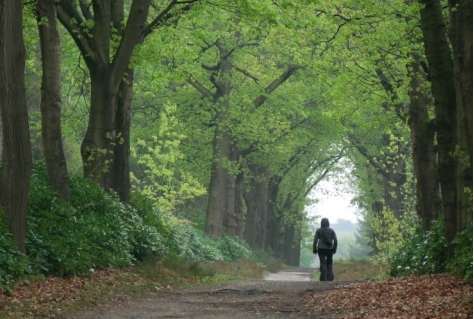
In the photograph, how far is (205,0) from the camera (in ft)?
69.2

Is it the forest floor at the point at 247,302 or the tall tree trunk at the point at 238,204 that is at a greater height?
the tall tree trunk at the point at 238,204

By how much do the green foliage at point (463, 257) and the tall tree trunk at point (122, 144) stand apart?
1010 cm

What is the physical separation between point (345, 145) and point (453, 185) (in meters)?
33.6

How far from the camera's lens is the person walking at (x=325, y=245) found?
71.8 ft

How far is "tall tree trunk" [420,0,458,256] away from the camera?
50.5ft

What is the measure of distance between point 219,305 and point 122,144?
30.7 feet

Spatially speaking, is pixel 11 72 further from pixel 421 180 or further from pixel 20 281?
pixel 421 180

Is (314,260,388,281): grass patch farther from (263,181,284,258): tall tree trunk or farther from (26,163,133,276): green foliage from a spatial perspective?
(263,181,284,258): tall tree trunk

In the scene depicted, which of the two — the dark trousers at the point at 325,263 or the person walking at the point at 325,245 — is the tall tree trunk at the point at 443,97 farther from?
the dark trousers at the point at 325,263

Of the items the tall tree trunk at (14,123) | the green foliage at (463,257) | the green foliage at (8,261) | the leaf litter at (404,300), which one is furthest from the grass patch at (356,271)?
the green foliage at (8,261)

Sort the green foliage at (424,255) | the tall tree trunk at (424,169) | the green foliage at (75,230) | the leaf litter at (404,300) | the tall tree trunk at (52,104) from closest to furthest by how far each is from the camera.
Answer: the leaf litter at (404,300) < the green foliage at (75,230) < the tall tree trunk at (52,104) < the green foliage at (424,255) < the tall tree trunk at (424,169)

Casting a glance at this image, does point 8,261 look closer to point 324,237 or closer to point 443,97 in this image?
point 443,97

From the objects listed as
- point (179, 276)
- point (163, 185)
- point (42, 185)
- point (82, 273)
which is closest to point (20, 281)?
point (82, 273)

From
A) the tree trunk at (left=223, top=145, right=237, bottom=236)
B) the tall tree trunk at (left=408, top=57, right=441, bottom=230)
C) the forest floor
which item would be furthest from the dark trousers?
the tree trunk at (left=223, top=145, right=237, bottom=236)
